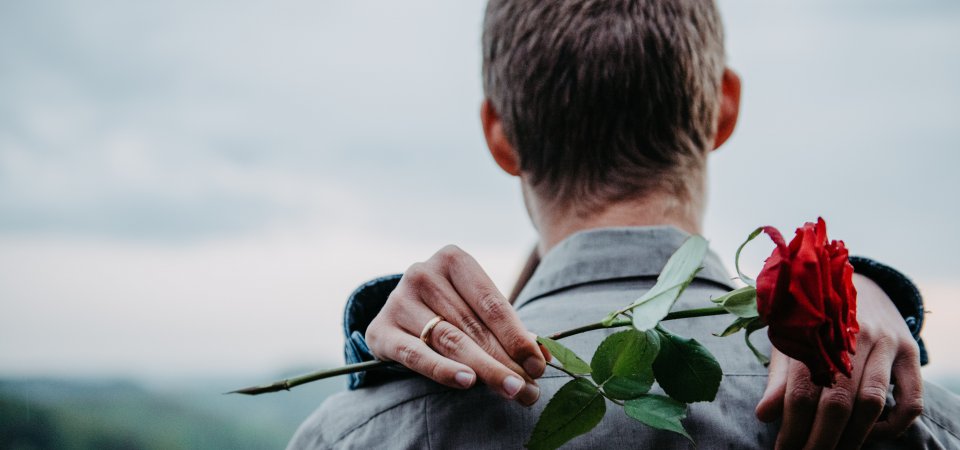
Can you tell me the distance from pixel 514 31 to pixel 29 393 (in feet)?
4.04

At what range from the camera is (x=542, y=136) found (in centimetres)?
88

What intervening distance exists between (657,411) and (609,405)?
9 cm

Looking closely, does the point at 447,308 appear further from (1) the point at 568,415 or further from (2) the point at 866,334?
(2) the point at 866,334

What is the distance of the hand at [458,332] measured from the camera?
52cm

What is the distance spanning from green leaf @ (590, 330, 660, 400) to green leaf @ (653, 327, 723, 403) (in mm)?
10

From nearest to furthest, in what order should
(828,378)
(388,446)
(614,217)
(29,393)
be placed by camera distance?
1. (828,378)
2. (388,446)
3. (614,217)
4. (29,393)

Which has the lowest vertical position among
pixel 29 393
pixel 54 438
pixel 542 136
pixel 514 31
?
pixel 54 438

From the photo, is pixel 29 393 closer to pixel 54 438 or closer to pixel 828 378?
pixel 54 438

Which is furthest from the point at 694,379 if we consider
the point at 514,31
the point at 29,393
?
the point at 29,393

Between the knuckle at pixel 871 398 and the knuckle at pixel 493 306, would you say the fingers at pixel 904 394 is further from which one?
the knuckle at pixel 493 306

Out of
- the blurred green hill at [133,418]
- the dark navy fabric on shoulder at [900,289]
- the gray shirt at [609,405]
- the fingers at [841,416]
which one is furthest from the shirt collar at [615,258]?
the blurred green hill at [133,418]

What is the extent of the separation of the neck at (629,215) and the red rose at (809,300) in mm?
352

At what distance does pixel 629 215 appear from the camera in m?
0.82

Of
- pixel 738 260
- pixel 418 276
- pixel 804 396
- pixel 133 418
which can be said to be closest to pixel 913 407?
pixel 804 396
